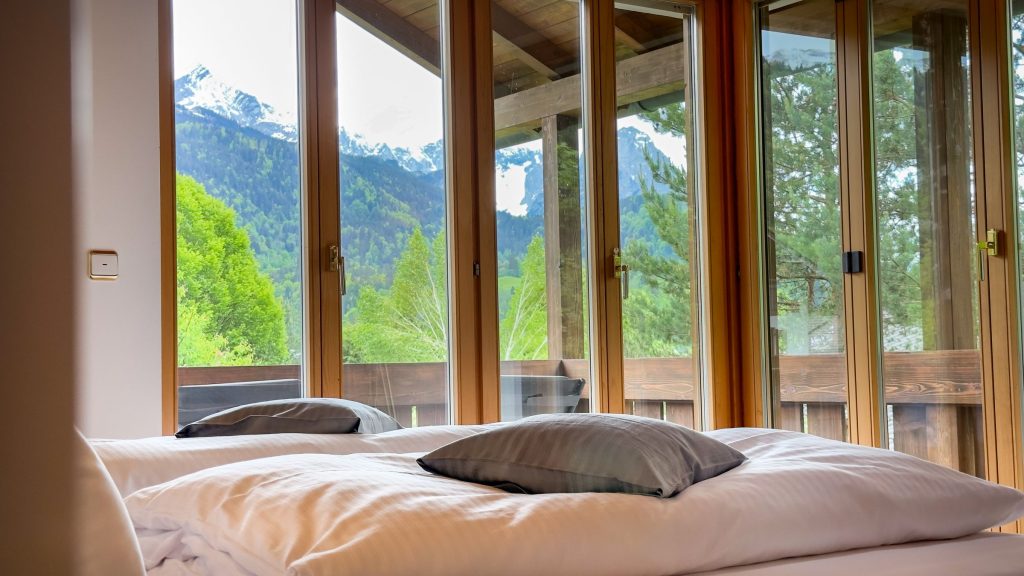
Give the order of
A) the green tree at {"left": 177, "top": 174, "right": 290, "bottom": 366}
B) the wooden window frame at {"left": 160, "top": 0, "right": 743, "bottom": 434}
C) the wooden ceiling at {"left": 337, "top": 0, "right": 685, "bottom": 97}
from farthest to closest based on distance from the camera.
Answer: the wooden ceiling at {"left": 337, "top": 0, "right": 685, "bottom": 97} → the wooden window frame at {"left": 160, "top": 0, "right": 743, "bottom": 434} → the green tree at {"left": 177, "top": 174, "right": 290, "bottom": 366}

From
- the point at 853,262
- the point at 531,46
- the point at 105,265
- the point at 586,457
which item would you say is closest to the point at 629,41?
the point at 531,46

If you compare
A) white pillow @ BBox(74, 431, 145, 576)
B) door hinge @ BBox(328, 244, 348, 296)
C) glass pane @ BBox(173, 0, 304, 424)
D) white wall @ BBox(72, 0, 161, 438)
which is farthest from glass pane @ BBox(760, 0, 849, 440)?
white pillow @ BBox(74, 431, 145, 576)

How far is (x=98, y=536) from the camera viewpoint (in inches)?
7.0

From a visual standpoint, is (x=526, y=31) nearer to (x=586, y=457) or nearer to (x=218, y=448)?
(x=218, y=448)

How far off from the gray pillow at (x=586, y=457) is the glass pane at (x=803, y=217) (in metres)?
2.41

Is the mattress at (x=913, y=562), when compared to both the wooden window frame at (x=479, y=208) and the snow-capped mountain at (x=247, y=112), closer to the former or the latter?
the wooden window frame at (x=479, y=208)

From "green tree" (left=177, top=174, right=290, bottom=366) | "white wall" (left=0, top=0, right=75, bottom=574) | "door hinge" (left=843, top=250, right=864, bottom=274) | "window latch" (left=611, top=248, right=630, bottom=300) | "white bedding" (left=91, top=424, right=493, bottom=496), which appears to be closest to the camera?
"white wall" (left=0, top=0, right=75, bottom=574)

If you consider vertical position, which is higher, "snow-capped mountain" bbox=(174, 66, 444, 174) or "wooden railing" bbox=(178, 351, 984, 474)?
"snow-capped mountain" bbox=(174, 66, 444, 174)

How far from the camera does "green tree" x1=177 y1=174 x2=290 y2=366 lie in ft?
9.53

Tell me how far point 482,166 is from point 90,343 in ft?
11.3

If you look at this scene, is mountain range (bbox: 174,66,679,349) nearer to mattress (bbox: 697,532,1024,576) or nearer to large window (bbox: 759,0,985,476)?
large window (bbox: 759,0,985,476)

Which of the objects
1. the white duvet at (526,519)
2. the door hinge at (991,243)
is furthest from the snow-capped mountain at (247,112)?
the door hinge at (991,243)

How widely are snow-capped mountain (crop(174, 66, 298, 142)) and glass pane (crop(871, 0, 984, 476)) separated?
2260 millimetres

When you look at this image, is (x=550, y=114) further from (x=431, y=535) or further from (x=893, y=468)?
(x=431, y=535)
